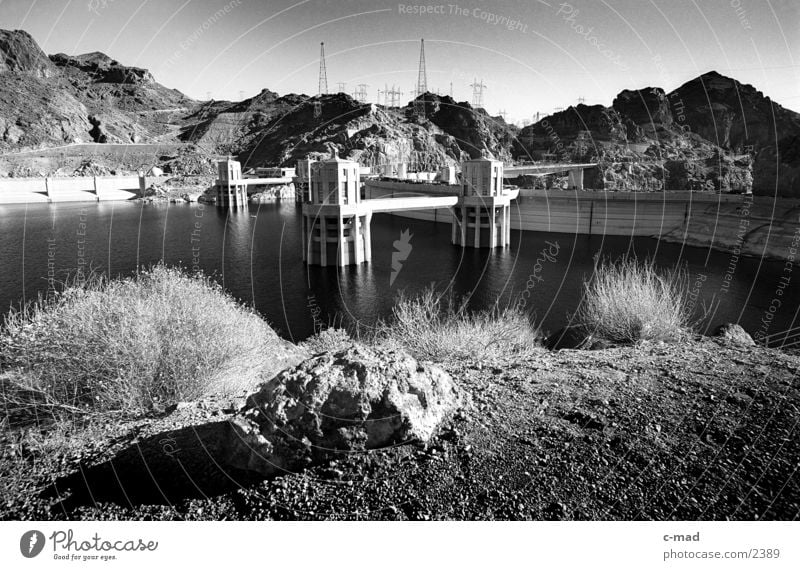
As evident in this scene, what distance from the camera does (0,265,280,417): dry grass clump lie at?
772 centimetres

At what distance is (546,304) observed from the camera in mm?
26641

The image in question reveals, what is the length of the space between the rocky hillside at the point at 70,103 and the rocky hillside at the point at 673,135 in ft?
282

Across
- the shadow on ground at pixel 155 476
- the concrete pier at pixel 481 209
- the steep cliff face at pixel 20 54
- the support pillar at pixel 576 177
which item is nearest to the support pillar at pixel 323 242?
the concrete pier at pixel 481 209

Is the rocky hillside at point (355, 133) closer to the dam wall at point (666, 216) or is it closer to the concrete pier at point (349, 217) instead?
the dam wall at point (666, 216)

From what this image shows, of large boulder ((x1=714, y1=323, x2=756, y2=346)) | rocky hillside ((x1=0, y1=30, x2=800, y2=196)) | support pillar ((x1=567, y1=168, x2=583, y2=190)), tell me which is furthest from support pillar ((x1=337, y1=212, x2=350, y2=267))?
support pillar ((x1=567, y1=168, x2=583, y2=190))

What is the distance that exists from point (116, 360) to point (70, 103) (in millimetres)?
135079

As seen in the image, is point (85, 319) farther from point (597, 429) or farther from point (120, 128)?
point (120, 128)

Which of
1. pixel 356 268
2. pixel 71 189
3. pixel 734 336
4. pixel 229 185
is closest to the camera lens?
pixel 734 336

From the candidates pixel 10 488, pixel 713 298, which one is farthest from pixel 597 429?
pixel 713 298

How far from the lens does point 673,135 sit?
368ft

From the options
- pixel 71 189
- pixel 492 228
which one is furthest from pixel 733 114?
pixel 71 189

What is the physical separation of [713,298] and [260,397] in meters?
27.7

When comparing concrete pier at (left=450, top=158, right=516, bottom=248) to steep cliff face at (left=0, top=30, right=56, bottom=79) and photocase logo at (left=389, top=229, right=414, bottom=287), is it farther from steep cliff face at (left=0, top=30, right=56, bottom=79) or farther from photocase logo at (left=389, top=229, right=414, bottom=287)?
steep cliff face at (left=0, top=30, right=56, bottom=79)
